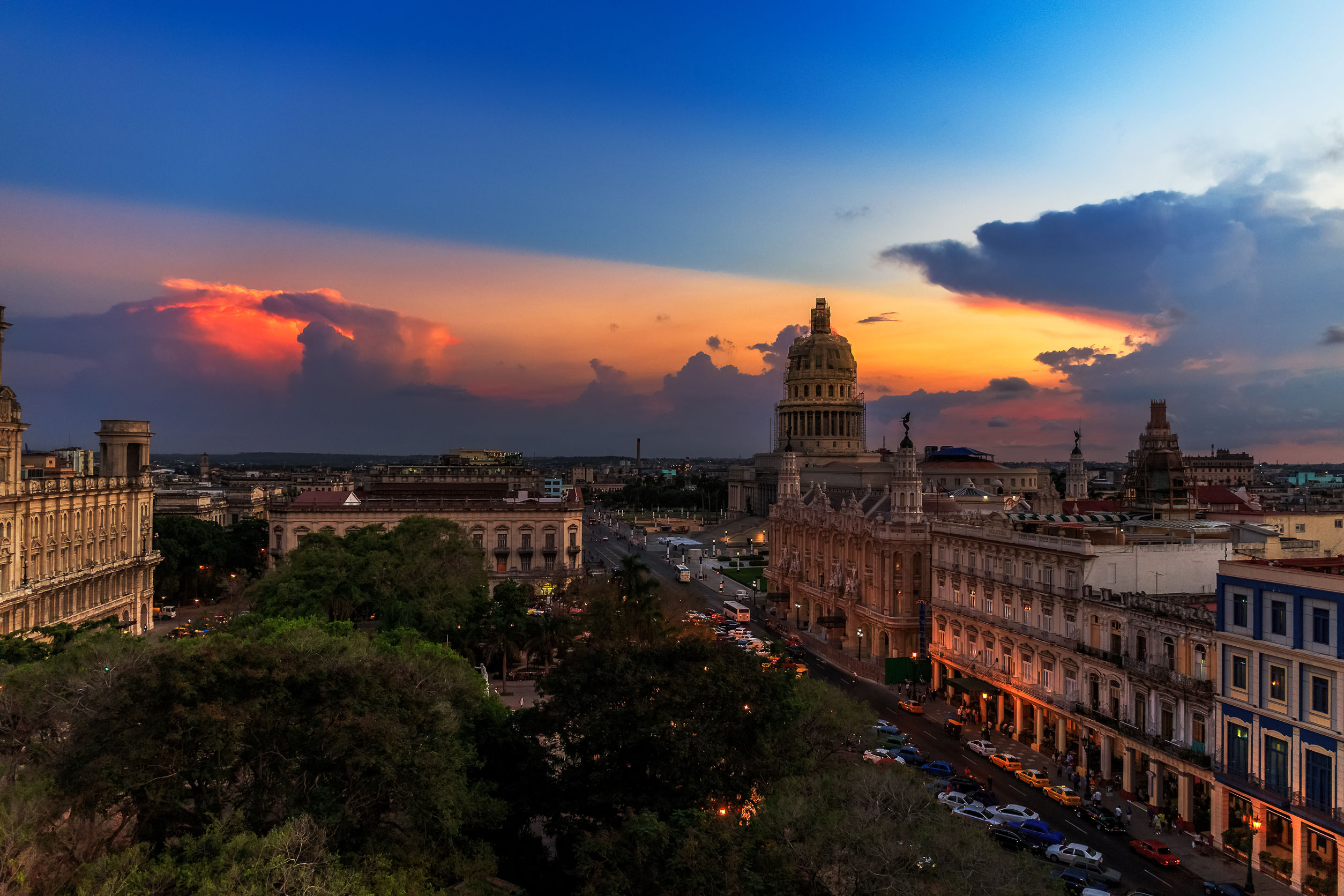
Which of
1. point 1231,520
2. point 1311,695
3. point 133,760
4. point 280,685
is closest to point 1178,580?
point 1311,695

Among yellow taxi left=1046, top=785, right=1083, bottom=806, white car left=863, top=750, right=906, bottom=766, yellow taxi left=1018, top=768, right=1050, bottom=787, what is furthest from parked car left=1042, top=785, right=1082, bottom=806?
white car left=863, top=750, right=906, bottom=766

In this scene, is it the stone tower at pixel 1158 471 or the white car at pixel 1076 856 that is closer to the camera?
the white car at pixel 1076 856

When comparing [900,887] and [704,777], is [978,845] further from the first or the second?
[704,777]

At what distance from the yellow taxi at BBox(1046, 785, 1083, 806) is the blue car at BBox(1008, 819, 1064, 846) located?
14.9 ft

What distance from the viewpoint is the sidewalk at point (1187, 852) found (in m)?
36.8

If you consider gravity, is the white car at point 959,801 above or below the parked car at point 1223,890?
above

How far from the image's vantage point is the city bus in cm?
9300

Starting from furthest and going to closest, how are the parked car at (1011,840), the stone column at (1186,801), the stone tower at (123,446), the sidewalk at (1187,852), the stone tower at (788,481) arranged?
the stone tower at (788,481) < the stone tower at (123,446) < the stone column at (1186,801) < the parked car at (1011,840) < the sidewalk at (1187,852)

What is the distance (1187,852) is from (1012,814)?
7.31 meters

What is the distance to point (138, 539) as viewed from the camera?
292 ft

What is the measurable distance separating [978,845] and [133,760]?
2358cm

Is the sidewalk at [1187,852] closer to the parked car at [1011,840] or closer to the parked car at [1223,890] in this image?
the parked car at [1223,890]

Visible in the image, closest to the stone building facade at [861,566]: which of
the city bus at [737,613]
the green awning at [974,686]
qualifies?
the city bus at [737,613]

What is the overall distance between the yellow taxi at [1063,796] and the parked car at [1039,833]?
170 inches
